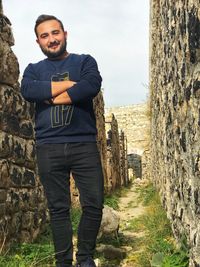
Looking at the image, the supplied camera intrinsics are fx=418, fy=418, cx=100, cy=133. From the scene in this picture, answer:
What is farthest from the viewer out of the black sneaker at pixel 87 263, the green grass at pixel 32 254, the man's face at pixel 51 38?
the green grass at pixel 32 254

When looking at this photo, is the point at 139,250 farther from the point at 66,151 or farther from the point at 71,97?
the point at 71,97

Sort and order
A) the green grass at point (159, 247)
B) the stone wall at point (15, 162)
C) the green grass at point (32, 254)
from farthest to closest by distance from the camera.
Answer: the stone wall at point (15, 162), the green grass at point (32, 254), the green grass at point (159, 247)

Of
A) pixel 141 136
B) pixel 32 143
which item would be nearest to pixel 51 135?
pixel 32 143

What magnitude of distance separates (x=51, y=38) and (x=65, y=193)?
0.99 m

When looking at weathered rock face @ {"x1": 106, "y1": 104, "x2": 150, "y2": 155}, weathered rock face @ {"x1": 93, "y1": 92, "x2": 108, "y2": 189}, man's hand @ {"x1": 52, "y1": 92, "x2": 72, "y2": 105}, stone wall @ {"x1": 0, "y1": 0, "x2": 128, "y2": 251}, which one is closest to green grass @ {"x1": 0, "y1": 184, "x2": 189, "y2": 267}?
stone wall @ {"x1": 0, "y1": 0, "x2": 128, "y2": 251}

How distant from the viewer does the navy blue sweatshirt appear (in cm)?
262

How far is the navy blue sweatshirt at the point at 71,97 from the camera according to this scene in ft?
8.58

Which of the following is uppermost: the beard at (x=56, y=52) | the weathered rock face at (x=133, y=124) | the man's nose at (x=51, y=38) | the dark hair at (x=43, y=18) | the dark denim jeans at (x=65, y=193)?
the dark hair at (x=43, y=18)

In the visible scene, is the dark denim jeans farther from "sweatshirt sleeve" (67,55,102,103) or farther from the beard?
the beard

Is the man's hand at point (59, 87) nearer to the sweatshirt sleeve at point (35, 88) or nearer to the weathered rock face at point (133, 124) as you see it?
the sweatshirt sleeve at point (35, 88)

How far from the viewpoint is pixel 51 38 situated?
2.68 metres

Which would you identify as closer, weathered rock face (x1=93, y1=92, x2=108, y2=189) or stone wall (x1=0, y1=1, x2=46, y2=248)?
stone wall (x1=0, y1=1, x2=46, y2=248)

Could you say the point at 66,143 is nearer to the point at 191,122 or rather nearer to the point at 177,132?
the point at 191,122

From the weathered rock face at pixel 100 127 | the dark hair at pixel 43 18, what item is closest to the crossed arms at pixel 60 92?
the dark hair at pixel 43 18
